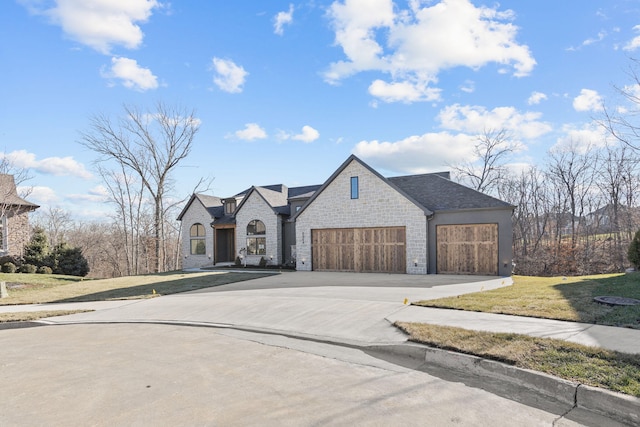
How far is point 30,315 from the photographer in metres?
10.4

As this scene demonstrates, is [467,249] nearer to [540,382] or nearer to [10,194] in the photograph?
[540,382]

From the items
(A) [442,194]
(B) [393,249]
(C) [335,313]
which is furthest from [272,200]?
(C) [335,313]

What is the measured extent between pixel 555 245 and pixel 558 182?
6.10 meters

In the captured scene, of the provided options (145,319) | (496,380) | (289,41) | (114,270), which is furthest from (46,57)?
(114,270)

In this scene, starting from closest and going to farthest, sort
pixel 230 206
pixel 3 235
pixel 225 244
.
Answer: pixel 3 235
pixel 230 206
pixel 225 244

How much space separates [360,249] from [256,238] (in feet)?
30.8

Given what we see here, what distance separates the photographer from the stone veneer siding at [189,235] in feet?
92.5

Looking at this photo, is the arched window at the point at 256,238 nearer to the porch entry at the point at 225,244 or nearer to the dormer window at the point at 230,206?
the porch entry at the point at 225,244

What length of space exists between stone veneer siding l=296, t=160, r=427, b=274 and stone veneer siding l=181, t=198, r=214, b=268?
9.99 meters

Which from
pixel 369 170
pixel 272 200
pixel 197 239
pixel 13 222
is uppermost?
pixel 369 170

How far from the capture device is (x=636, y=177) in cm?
2703

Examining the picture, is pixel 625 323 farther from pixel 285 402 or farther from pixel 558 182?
pixel 558 182

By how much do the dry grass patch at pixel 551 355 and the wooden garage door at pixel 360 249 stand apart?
12388 mm

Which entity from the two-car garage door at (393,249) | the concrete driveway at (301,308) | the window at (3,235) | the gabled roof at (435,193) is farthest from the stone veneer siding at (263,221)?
the window at (3,235)
